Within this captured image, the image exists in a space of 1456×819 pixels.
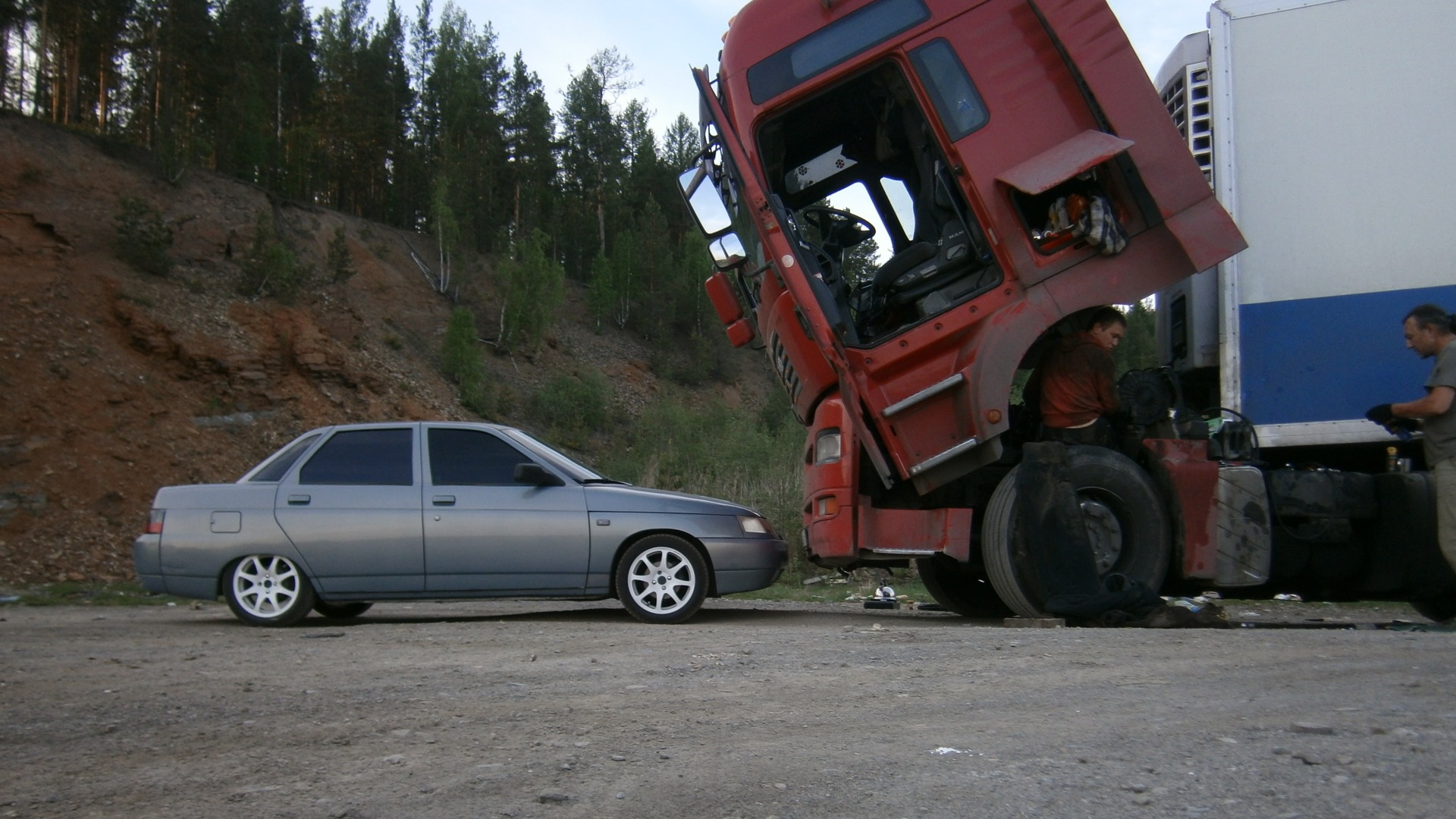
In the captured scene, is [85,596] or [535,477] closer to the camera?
[535,477]

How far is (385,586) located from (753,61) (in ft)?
14.7

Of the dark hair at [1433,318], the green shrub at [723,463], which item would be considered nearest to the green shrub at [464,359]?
the green shrub at [723,463]

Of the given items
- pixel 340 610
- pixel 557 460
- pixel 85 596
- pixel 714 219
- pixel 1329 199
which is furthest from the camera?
pixel 85 596

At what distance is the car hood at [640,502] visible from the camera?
8.39 metres

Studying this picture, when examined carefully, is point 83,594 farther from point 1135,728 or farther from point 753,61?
point 1135,728

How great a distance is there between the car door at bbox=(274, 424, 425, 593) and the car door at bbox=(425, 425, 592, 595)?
13 centimetres

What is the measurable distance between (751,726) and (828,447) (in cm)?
362

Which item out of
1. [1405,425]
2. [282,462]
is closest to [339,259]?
[282,462]

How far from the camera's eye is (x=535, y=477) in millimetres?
8469

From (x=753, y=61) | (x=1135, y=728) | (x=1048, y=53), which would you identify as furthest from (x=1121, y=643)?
(x=753, y=61)

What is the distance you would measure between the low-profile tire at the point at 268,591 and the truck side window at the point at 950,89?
5.50 m

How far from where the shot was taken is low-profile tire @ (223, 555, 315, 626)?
326 inches

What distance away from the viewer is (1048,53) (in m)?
7.00

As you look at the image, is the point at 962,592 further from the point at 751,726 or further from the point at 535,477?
the point at 751,726
